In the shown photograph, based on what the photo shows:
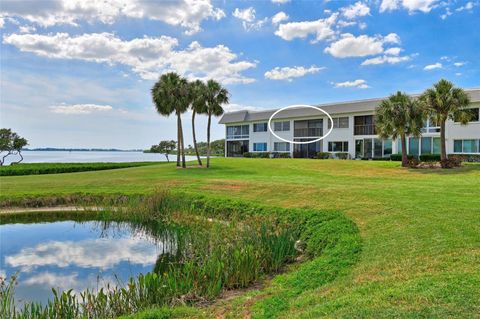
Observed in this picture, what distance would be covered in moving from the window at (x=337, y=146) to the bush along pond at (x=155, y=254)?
31.8m

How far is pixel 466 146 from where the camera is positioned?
117 feet

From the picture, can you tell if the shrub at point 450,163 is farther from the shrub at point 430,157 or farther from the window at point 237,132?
the window at point 237,132

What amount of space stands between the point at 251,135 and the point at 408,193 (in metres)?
42.6

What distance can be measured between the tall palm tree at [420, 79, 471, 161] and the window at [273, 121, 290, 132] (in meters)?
25.7

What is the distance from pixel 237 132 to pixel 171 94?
2938cm

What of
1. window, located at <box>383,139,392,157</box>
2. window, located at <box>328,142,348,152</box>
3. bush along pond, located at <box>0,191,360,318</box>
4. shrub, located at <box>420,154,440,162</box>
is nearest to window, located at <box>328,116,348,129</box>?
window, located at <box>328,142,348,152</box>

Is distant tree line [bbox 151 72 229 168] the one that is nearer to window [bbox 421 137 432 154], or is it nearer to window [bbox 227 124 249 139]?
window [bbox 421 137 432 154]

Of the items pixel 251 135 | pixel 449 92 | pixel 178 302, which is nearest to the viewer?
pixel 178 302

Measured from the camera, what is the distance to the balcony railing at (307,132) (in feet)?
Answer: 161

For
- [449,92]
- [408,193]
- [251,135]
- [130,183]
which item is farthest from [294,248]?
[251,135]

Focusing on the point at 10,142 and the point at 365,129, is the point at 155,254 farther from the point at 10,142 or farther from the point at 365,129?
the point at 10,142

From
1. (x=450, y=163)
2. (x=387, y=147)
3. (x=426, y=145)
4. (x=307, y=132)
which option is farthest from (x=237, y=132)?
(x=450, y=163)

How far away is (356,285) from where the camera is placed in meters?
6.33

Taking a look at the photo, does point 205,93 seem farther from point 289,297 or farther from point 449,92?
point 289,297
